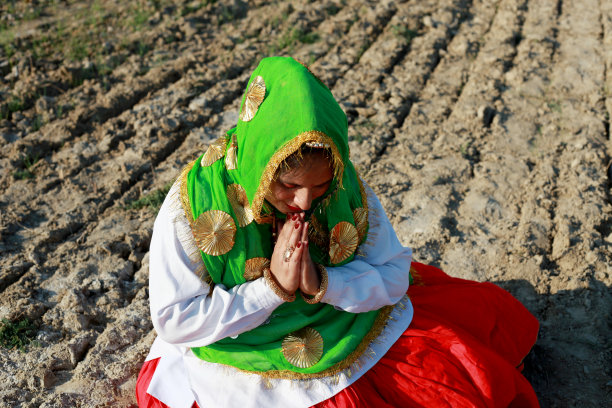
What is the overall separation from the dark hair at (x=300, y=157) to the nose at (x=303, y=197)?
3.7 inches

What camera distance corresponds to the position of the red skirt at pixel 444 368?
90.6 inches

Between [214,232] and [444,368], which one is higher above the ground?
[214,232]

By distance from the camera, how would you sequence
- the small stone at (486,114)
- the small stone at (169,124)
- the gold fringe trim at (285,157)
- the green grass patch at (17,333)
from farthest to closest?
1. the small stone at (486,114)
2. the small stone at (169,124)
3. the green grass patch at (17,333)
4. the gold fringe trim at (285,157)

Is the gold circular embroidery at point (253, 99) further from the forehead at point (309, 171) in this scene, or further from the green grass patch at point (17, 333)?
the green grass patch at point (17, 333)

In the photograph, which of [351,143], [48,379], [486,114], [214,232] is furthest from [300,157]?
[486,114]

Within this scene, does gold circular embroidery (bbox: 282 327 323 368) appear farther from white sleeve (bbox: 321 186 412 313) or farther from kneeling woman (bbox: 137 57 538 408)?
white sleeve (bbox: 321 186 412 313)

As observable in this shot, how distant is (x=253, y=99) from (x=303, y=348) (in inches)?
35.2

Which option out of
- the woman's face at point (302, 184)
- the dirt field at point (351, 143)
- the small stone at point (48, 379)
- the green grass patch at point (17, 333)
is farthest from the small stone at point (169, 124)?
the woman's face at point (302, 184)

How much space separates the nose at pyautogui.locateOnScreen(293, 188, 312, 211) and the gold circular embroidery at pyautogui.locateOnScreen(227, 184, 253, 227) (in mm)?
202

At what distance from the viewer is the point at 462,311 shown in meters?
2.69

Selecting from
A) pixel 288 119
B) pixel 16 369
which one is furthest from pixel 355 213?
pixel 16 369

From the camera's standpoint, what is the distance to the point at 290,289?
2.15 m

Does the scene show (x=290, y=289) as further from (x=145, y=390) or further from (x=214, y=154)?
(x=145, y=390)

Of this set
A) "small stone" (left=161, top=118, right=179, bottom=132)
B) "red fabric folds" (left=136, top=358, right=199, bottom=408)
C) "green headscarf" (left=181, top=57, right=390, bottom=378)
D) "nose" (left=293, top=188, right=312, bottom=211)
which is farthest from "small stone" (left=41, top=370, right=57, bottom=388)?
"small stone" (left=161, top=118, right=179, bottom=132)
